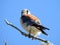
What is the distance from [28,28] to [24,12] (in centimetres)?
149

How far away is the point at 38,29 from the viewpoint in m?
2.95

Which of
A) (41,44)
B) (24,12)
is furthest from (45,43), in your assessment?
(24,12)

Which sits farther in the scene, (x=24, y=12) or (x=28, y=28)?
(x=24, y=12)

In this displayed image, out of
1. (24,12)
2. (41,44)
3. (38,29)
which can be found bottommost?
Answer: (41,44)

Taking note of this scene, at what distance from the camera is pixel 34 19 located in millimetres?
3867

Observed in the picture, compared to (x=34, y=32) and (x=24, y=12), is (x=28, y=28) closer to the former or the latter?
(x=34, y=32)

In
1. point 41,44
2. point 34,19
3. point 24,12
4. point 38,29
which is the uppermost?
point 24,12

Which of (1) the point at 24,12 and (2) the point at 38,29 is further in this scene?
(1) the point at 24,12

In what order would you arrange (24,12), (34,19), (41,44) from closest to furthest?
(41,44) < (34,19) < (24,12)

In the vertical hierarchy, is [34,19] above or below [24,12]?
below

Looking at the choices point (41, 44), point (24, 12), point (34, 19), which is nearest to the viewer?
point (41, 44)

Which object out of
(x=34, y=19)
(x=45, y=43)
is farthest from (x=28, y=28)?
(x=45, y=43)

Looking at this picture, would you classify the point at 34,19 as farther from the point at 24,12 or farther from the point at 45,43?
the point at 45,43

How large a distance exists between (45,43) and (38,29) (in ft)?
6.59
